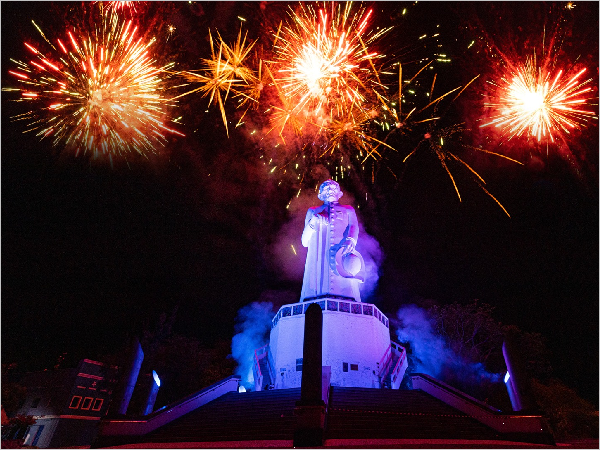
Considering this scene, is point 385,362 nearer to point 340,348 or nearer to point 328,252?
point 340,348

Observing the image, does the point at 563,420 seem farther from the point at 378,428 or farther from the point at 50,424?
the point at 50,424

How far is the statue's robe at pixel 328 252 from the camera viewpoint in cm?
2288

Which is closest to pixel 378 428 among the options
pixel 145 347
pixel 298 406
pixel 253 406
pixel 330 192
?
pixel 298 406

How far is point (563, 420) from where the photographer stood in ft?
71.2

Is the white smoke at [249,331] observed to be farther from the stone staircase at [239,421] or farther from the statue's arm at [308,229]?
the stone staircase at [239,421]

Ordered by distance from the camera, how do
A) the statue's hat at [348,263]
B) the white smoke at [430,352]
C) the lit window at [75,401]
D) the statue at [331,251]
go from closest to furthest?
the statue's hat at [348,263] < the statue at [331,251] < the white smoke at [430,352] < the lit window at [75,401]

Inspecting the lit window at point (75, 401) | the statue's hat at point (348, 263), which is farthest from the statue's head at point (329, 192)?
the lit window at point (75, 401)

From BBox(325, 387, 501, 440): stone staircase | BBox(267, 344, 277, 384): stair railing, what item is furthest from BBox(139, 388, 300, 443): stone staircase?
BBox(267, 344, 277, 384): stair railing

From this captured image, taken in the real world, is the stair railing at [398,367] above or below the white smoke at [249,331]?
below

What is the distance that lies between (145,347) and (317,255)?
18.7 meters

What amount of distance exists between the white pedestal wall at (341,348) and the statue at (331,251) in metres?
1.89

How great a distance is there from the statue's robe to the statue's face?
1.70ft

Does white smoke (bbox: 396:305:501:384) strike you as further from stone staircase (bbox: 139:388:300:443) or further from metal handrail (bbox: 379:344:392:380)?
stone staircase (bbox: 139:388:300:443)

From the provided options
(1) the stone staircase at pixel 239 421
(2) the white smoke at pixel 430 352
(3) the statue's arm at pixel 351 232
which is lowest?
(1) the stone staircase at pixel 239 421
